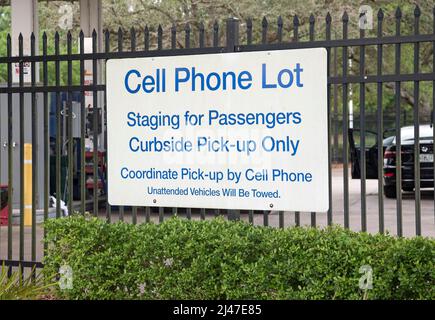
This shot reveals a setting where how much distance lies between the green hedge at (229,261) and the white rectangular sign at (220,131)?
32 cm

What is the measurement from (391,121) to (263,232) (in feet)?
93.9

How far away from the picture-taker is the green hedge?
16.9 feet

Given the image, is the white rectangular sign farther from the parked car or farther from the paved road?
the parked car

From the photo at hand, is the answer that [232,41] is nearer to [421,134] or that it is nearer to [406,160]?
[406,160]

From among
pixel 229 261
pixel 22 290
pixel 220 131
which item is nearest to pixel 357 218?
pixel 220 131

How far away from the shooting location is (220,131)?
19.8ft

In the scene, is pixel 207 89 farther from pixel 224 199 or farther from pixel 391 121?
pixel 391 121

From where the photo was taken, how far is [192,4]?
19594 millimetres

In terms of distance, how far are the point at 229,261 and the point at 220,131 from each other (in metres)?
1.08

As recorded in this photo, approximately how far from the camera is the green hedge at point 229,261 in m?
5.14

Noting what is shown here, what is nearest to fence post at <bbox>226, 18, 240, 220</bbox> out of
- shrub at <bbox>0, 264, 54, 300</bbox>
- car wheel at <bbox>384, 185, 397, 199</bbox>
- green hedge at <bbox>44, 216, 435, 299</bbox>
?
green hedge at <bbox>44, 216, 435, 299</bbox>

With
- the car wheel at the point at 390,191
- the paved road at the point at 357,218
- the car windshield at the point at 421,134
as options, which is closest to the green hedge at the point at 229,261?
the paved road at the point at 357,218
